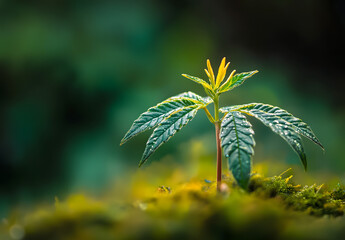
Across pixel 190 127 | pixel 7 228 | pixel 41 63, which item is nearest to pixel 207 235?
pixel 7 228

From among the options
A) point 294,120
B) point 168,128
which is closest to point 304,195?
point 294,120

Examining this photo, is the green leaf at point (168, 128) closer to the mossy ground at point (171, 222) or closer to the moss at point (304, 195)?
the mossy ground at point (171, 222)

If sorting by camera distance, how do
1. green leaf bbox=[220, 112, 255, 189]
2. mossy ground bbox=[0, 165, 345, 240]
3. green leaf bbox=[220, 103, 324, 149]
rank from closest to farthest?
mossy ground bbox=[0, 165, 345, 240], green leaf bbox=[220, 112, 255, 189], green leaf bbox=[220, 103, 324, 149]

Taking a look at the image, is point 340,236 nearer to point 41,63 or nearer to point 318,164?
point 318,164

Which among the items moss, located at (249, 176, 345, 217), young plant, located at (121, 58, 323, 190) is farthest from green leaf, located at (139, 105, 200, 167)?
moss, located at (249, 176, 345, 217)

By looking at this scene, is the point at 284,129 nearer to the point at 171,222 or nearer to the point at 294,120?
the point at 294,120

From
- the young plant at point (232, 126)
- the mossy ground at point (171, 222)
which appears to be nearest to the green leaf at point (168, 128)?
the young plant at point (232, 126)

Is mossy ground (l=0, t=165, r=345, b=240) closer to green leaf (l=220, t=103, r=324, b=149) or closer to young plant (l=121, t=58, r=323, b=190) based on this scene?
young plant (l=121, t=58, r=323, b=190)
